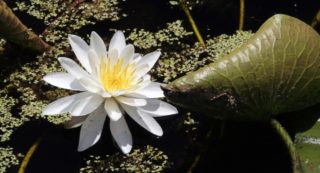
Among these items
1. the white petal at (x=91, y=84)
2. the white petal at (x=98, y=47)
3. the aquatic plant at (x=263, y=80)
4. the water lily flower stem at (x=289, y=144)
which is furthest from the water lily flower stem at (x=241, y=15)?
the white petal at (x=91, y=84)

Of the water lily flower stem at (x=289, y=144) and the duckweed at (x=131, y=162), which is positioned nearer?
the water lily flower stem at (x=289, y=144)

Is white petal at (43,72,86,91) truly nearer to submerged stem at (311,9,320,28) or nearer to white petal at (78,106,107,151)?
white petal at (78,106,107,151)

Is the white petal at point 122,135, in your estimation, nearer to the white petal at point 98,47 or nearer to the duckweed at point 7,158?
the white petal at point 98,47

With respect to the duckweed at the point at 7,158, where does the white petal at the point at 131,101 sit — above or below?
above

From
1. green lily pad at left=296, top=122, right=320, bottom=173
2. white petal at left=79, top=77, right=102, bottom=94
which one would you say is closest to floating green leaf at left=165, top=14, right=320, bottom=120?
green lily pad at left=296, top=122, right=320, bottom=173

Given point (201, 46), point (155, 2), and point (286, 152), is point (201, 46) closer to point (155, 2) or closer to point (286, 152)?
point (155, 2)

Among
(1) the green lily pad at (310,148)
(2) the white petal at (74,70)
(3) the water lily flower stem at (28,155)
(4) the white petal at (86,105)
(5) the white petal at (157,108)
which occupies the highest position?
(2) the white petal at (74,70)

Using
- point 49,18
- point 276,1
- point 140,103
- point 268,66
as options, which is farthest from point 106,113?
point 276,1

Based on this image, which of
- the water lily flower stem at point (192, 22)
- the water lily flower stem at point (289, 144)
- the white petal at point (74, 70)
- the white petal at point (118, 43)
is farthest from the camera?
the water lily flower stem at point (192, 22)
